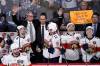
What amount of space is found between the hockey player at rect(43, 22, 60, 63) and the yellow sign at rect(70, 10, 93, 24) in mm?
563

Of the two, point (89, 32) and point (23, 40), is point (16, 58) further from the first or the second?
point (89, 32)

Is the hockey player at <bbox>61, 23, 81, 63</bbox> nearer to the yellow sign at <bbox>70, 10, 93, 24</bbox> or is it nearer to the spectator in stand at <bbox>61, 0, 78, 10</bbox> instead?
the yellow sign at <bbox>70, 10, 93, 24</bbox>

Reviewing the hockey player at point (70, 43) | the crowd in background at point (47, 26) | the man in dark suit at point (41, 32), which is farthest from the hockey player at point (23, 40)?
the hockey player at point (70, 43)

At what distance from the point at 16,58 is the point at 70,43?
1361 mm

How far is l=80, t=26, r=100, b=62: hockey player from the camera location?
43.0 feet

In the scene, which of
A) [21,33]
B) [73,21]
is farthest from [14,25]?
[73,21]

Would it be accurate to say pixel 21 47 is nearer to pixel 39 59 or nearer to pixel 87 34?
pixel 39 59

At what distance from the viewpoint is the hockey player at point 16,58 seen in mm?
12500

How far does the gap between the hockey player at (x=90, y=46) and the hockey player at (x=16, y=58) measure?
4.36 ft

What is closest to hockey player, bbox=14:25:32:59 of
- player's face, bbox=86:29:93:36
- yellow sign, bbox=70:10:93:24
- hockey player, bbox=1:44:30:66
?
hockey player, bbox=1:44:30:66

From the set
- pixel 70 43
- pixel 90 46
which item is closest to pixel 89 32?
pixel 90 46

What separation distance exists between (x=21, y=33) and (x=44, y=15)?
2.26 feet

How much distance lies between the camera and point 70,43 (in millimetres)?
13219

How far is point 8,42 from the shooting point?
13.3m
